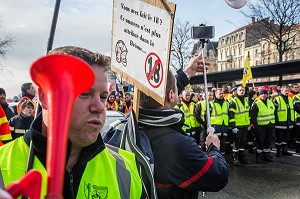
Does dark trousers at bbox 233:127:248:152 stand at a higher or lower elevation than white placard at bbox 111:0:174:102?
lower

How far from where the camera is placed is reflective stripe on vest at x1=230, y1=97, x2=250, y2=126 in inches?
369

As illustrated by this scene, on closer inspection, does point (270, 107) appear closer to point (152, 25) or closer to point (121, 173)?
point (152, 25)

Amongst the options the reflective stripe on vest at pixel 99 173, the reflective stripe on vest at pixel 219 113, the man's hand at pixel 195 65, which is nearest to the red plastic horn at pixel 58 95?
the reflective stripe on vest at pixel 99 173

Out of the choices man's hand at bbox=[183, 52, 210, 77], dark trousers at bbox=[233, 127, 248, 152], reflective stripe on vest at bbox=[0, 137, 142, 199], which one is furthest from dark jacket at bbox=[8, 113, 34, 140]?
dark trousers at bbox=[233, 127, 248, 152]

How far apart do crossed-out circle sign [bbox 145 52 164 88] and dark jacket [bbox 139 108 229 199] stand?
209mm

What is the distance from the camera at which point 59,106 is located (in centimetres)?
66

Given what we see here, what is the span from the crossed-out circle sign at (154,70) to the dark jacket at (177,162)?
21 cm

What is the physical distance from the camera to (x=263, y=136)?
934 cm

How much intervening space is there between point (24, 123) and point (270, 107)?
6641 millimetres

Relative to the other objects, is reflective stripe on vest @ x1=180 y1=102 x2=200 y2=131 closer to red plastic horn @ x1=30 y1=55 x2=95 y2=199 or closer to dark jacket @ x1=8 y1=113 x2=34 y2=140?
dark jacket @ x1=8 y1=113 x2=34 y2=140

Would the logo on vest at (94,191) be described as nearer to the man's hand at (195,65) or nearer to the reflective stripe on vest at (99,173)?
the reflective stripe on vest at (99,173)

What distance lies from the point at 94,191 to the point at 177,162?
3.24 ft

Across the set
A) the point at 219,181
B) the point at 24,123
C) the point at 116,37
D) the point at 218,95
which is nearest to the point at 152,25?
the point at 116,37

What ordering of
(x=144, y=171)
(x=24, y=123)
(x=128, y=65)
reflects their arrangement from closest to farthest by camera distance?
1. (x=144, y=171)
2. (x=128, y=65)
3. (x=24, y=123)
